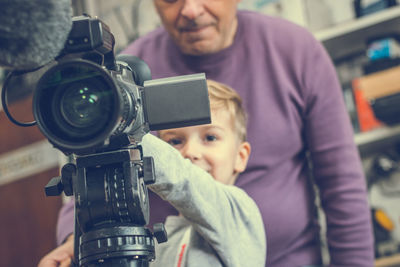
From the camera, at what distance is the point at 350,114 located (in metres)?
1.83

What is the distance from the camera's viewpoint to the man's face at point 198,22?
3.82 feet

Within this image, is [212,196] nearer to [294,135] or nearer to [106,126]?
[106,126]

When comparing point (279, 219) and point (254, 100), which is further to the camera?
point (254, 100)

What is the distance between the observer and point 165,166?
2.18 ft

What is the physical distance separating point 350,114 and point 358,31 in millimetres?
301

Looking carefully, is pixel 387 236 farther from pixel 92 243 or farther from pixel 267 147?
pixel 92 243

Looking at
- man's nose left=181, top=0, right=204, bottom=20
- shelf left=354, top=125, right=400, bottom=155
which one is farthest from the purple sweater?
shelf left=354, top=125, right=400, bottom=155

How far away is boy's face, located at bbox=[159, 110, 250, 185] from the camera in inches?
39.9

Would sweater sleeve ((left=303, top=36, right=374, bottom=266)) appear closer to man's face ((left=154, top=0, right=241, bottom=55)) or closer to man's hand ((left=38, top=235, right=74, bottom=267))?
man's face ((left=154, top=0, right=241, bottom=55))

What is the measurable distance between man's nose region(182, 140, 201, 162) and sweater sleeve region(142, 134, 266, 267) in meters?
0.11

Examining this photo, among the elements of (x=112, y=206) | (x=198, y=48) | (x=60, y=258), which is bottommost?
(x=60, y=258)

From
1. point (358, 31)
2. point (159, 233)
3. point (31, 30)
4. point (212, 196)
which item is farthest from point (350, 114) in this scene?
point (31, 30)

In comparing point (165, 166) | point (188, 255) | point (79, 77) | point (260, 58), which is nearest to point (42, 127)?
point (79, 77)

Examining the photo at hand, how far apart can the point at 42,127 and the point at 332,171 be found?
0.85 metres
